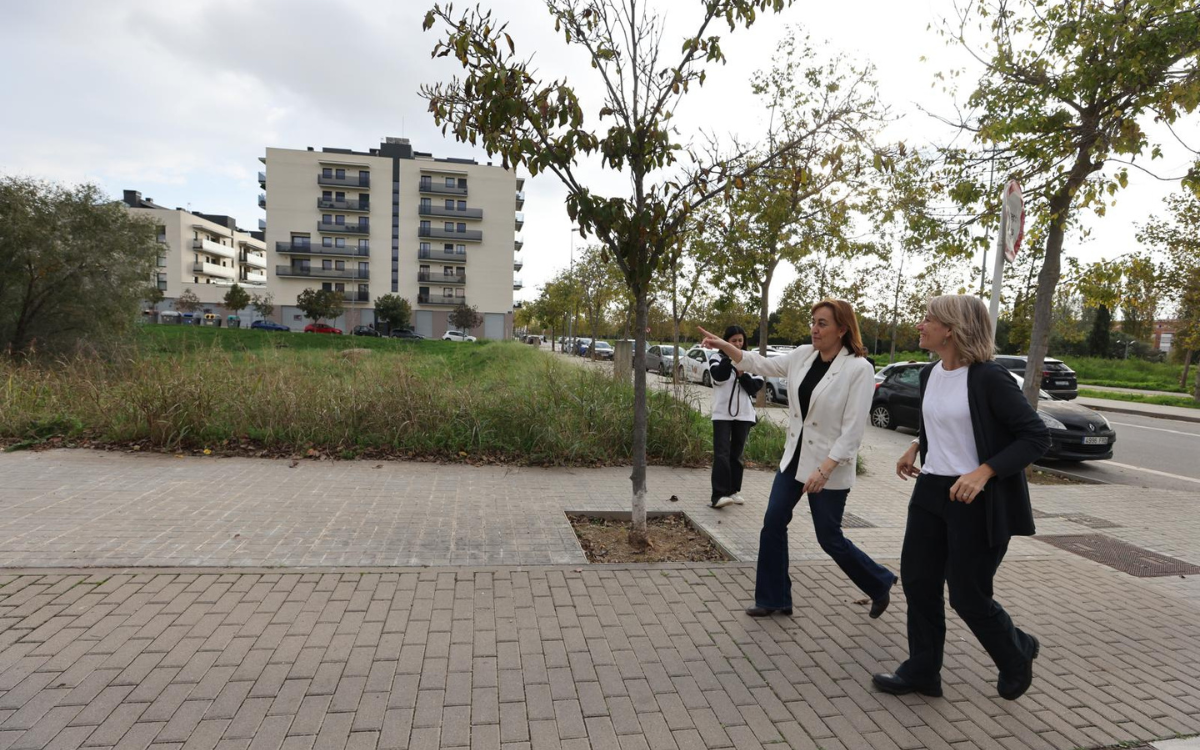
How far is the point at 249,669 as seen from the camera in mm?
3074

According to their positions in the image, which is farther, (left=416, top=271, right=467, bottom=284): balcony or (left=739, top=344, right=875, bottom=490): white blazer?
(left=416, top=271, right=467, bottom=284): balcony

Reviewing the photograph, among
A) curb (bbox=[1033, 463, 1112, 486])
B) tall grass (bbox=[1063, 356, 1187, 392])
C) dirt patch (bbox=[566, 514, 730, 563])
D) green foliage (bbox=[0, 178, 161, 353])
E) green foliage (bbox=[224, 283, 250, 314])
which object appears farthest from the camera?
green foliage (bbox=[224, 283, 250, 314])

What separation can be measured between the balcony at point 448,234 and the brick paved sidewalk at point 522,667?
74.7 m

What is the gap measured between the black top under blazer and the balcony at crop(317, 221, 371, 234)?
7788cm

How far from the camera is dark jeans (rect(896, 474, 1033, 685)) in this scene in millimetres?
2852

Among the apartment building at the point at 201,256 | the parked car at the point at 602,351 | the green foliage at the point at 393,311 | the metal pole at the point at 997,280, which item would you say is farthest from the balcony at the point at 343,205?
the metal pole at the point at 997,280

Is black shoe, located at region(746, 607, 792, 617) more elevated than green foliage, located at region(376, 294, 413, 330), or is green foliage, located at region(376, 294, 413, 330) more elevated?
green foliage, located at region(376, 294, 413, 330)

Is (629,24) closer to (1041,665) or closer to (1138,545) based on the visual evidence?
(1041,665)

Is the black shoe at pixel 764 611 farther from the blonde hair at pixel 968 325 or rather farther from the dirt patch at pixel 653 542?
the blonde hair at pixel 968 325

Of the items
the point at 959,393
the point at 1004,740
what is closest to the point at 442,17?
the point at 959,393

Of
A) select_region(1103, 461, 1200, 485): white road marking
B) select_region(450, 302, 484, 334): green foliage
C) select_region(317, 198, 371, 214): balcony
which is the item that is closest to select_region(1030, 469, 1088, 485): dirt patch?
select_region(1103, 461, 1200, 485): white road marking

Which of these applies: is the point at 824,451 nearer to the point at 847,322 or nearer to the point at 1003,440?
the point at 847,322

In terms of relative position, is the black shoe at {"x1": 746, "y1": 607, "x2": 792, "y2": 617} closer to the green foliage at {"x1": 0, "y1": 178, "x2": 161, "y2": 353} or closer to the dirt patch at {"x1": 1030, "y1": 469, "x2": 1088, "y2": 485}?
the dirt patch at {"x1": 1030, "y1": 469, "x2": 1088, "y2": 485}

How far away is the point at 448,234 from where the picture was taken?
75.4 m
